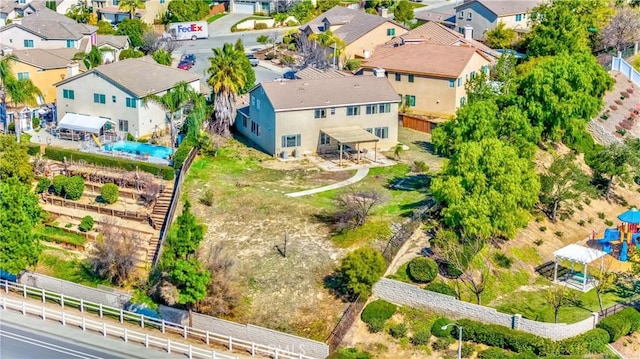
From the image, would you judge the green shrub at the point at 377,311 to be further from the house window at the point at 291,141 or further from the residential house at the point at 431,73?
the residential house at the point at 431,73

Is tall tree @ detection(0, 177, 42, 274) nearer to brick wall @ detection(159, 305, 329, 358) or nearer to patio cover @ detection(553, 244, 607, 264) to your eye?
brick wall @ detection(159, 305, 329, 358)

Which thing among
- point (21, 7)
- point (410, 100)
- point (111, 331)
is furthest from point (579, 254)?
point (21, 7)

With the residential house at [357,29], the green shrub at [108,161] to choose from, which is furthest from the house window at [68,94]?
the residential house at [357,29]

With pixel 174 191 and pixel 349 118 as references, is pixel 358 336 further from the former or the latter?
pixel 349 118

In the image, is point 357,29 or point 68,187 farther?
point 357,29

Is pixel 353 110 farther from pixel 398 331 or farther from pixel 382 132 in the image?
pixel 398 331

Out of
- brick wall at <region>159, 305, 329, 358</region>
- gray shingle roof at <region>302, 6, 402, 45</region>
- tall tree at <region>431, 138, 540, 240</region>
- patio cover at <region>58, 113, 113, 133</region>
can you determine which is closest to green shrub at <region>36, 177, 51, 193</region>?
patio cover at <region>58, 113, 113, 133</region>

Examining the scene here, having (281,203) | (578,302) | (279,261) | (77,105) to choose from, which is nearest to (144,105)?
(77,105)
